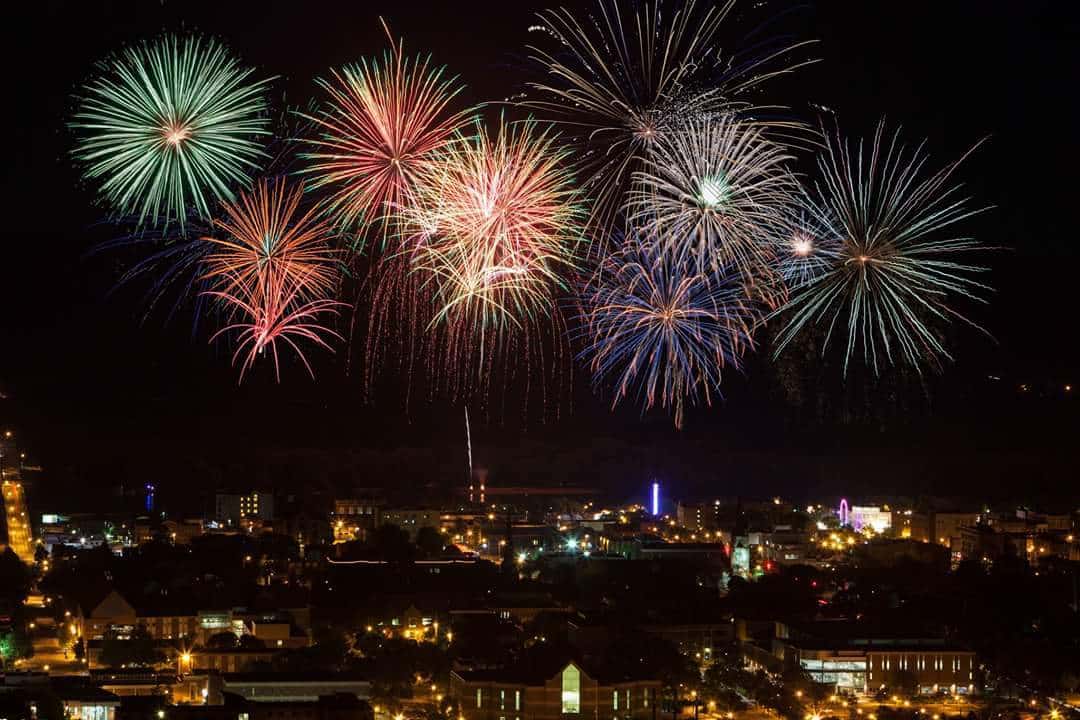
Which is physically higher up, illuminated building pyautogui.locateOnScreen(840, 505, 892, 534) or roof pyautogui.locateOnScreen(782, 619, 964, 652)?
illuminated building pyautogui.locateOnScreen(840, 505, 892, 534)

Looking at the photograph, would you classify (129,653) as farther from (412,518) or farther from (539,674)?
(412,518)

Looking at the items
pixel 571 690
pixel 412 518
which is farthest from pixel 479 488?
pixel 571 690

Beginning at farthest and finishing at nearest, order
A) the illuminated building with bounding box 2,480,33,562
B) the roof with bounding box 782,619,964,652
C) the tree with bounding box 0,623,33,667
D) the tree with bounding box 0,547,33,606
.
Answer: the illuminated building with bounding box 2,480,33,562, the tree with bounding box 0,547,33,606, the roof with bounding box 782,619,964,652, the tree with bounding box 0,623,33,667

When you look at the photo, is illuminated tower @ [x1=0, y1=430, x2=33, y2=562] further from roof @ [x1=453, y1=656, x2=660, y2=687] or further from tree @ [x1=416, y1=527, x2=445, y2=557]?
roof @ [x1=453, y1=656, x2=660, y2=687]

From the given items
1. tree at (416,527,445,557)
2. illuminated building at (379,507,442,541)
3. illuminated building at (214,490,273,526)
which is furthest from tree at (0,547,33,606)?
illuminated building at (379,507,442,541)

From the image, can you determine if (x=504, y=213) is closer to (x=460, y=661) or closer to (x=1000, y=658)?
(x=460, y=661)

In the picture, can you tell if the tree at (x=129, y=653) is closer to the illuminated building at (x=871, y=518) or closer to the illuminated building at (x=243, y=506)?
the illuminated building at (x=243, y=506)
